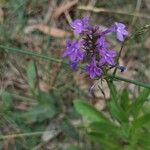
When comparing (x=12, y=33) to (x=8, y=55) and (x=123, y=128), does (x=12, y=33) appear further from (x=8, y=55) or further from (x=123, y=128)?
(x=123, y=128)

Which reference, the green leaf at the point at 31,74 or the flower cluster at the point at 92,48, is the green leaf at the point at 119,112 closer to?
the flower cluster at the point at 92,48

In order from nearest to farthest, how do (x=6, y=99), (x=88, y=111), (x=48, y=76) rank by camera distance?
(x=88, y=111) → (x=6, y=99) → (x=48, y=76)

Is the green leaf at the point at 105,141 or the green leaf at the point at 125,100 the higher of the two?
the green leaf at the point at 125,100

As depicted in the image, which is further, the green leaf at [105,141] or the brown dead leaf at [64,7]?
the brown dead leaf at [64,7]

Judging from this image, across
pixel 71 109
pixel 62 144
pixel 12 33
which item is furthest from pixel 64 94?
pixel 12 33

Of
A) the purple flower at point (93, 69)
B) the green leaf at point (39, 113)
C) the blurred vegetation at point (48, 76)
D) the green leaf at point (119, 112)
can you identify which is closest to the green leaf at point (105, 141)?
the blurred vegetation at point (48, 76)

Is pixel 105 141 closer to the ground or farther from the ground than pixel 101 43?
closer to the ground

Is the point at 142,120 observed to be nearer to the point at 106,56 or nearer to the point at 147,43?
the point at 106,56

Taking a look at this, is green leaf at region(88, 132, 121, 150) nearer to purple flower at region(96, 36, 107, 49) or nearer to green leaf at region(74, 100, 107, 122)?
green leaf at region(74, 100, 107, 122)

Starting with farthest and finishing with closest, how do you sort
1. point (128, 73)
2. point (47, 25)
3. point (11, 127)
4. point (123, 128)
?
point (47, 25) < point (128, 73) < point (11, 127) < point (123, 128)

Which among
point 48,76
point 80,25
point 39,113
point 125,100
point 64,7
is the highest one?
point 80,25

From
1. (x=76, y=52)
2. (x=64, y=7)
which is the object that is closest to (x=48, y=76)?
(x=64, y=7)
